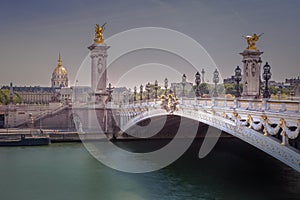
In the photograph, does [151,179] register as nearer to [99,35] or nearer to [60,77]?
[99,35]

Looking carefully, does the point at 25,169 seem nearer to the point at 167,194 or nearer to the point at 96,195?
the point at 96,195

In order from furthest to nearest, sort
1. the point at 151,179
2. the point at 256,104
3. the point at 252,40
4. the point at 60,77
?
the point at 60,77 < the point at 252,40 < the point at 151,179 < the point at 256,104

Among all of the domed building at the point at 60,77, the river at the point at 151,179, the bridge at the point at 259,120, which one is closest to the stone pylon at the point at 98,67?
the river at the point at 151,179

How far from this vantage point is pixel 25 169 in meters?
25.6

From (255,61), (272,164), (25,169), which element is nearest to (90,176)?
(25,169)

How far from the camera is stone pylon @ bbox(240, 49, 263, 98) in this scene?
31.6m

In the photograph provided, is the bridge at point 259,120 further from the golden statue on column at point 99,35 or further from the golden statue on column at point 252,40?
the golden statue on column at point 99,35

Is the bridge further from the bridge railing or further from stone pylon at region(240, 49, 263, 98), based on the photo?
stone pylon at region(240, 49, 263, 98)

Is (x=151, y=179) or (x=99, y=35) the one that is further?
(x=99, y=35)

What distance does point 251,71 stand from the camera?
1259 inches

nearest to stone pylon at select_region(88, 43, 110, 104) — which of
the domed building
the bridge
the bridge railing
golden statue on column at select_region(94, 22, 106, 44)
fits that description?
golden statue on column at select_region(94, 22, 106, 44)

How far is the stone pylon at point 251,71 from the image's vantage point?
3159cm

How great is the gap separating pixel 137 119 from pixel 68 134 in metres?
6.79

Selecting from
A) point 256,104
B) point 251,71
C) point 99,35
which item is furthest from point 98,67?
point 256,104
